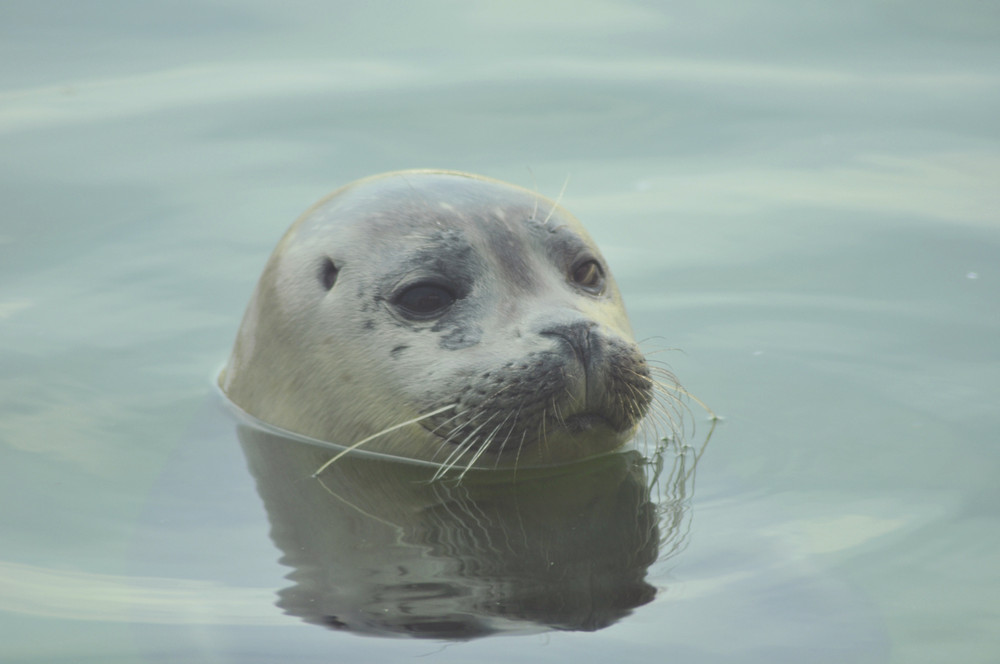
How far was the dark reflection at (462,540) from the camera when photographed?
11.8 ft

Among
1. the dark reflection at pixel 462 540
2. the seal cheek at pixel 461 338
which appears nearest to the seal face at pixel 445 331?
the seal cheek at pixel 461 338

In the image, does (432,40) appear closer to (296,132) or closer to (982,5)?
(296,132)

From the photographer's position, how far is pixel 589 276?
4.95 m

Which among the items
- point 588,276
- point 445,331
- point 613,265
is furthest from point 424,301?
point 613,265

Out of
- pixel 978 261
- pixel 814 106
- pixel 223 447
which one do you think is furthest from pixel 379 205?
pixel 814 106

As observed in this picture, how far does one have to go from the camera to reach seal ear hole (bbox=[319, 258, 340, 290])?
493 centimetres

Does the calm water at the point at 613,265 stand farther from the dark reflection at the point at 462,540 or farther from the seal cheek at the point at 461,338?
the seal cheek at the point at 461,338

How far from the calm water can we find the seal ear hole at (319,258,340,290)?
0.67 metres

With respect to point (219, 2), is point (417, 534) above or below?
below

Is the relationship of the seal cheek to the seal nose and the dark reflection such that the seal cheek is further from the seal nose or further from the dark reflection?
the dark reflection

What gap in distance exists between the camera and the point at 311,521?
4293mm

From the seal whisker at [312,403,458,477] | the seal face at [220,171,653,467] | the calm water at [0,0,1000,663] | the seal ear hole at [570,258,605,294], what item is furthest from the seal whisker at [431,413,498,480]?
the seal ear hole at [570,258,605,294]

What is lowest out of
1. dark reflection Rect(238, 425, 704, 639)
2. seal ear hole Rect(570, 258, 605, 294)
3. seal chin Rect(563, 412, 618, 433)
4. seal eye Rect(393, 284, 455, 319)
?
dark reflection Rect(238, 425, 704, 639)

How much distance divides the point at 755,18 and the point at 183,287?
492 cm
